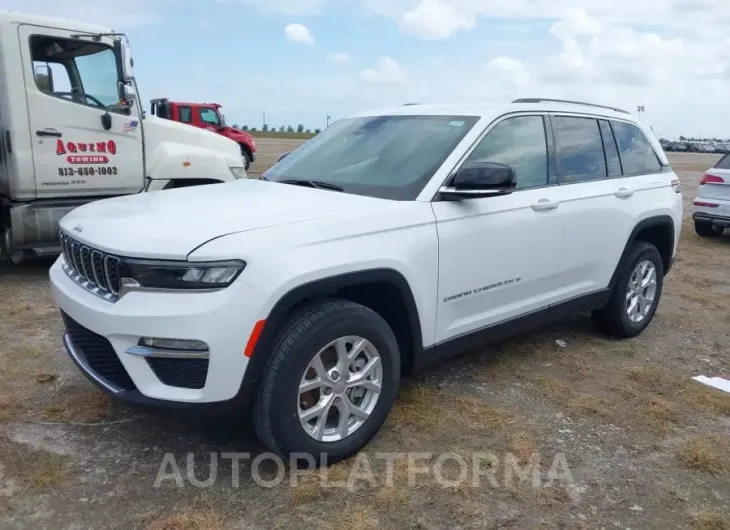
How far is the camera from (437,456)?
3344 millimetres

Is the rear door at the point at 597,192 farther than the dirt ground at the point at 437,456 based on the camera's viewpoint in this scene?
Yes

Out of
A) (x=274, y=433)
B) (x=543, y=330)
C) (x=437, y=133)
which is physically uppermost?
(x=437, y=133)

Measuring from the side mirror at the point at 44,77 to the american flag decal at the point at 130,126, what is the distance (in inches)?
31.1

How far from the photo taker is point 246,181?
14.2ft

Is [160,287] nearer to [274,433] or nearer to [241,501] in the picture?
[274,433]

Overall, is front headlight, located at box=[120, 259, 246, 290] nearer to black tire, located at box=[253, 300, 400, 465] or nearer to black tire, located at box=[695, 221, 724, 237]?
black tire, located at box=[253, 300, 400, 465]

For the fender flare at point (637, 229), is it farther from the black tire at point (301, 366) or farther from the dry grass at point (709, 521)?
the black tire at point (301, 366)

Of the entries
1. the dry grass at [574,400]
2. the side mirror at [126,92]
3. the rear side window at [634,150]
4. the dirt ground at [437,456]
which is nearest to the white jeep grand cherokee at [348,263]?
the rear side window at [634,150]

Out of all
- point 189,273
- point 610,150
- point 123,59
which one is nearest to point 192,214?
point 189,273

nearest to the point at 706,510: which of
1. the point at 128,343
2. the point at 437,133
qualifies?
the point at 437,133

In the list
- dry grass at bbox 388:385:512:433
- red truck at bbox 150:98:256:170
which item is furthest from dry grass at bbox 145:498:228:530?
red truck at bbox 150:98:256:170

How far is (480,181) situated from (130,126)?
5036mm

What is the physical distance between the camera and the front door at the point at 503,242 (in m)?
3.62

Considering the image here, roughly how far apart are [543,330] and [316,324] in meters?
3.07
